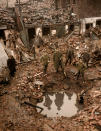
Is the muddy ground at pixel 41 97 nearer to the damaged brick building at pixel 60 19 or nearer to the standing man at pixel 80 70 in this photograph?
the standing man at pixel 80 70

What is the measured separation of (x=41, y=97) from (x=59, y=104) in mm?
895

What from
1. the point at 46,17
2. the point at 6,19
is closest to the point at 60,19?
the point at 46,17

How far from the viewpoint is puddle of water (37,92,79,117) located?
7.17m

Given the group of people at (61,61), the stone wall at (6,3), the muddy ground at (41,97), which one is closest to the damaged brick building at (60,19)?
the stone wall at (6,3)

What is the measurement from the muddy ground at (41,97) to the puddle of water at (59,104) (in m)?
0.26

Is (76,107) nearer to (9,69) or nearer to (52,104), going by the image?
(52,104)

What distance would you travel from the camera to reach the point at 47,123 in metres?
6.45

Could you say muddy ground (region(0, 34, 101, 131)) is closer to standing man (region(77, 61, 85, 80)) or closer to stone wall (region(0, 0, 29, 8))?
standing man (region(77, 61, 85, 80))

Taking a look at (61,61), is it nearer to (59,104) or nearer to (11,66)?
(59,104)

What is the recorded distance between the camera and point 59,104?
302 inches

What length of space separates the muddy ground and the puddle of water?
260 millimetres

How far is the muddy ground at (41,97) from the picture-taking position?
629 cm

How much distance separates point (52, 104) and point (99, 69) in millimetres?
3799

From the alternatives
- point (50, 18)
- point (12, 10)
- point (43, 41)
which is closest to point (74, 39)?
point (43, 41)
